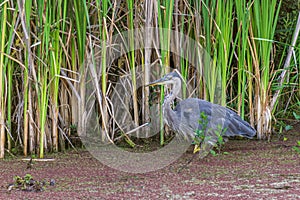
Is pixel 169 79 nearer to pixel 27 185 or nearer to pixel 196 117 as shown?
pixel 196 117

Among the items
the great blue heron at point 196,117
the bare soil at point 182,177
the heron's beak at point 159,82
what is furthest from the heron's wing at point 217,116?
the heron's beak at point 159,82

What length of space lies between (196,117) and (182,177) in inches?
38.9

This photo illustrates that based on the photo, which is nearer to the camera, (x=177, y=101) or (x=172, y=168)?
(x=172, y=168)

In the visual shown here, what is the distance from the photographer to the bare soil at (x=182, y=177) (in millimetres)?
2467

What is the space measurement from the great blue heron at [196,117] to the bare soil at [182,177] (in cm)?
13

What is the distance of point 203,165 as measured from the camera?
10.2 feet

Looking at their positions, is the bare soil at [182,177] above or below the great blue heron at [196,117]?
below

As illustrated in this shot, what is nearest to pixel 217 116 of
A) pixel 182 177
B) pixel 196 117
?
pixel 196 117

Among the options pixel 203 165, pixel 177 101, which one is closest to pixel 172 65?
pixel 177 101

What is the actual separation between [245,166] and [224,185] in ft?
1.48

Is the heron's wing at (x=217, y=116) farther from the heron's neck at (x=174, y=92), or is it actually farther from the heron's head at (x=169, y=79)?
the heron's head at (x=169, y=79)

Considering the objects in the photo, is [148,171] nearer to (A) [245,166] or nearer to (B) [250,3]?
(A) [245,166]

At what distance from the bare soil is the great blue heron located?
130 millimetres

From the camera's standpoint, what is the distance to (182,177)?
2.80 meters
